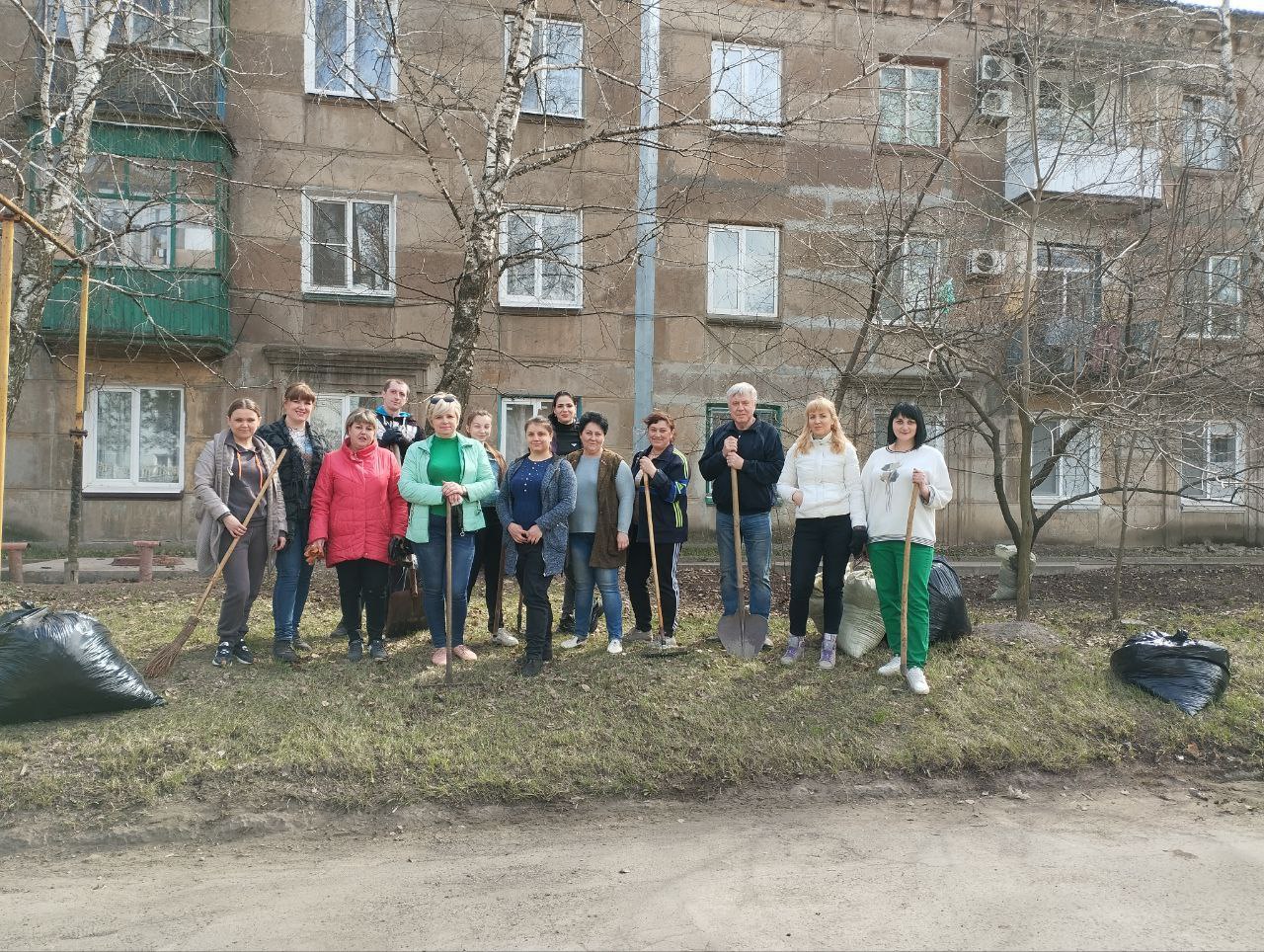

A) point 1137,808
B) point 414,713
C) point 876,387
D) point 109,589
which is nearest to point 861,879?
point 1137,808

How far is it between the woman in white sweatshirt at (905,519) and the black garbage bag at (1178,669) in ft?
4.89

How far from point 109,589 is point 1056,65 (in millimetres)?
10677

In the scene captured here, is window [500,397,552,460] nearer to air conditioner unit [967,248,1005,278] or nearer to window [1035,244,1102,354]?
air conditioner unit [967,248,1005,278]

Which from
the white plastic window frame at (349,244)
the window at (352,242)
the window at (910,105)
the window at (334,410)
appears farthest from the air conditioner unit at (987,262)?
the window at (334,410)

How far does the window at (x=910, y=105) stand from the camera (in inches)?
506

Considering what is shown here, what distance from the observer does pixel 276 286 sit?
14.9 m

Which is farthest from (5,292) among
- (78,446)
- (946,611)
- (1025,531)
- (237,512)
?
(1025,531)

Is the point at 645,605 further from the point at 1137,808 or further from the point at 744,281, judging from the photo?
the point at 744,281

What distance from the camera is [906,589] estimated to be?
21.5 ft

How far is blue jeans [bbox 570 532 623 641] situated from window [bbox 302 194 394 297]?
9.57 metres

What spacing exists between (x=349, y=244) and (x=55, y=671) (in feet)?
35.8

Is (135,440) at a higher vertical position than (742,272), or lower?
lower

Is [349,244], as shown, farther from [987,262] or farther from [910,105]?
[987,262]

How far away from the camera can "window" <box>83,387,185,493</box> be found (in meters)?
14.9
